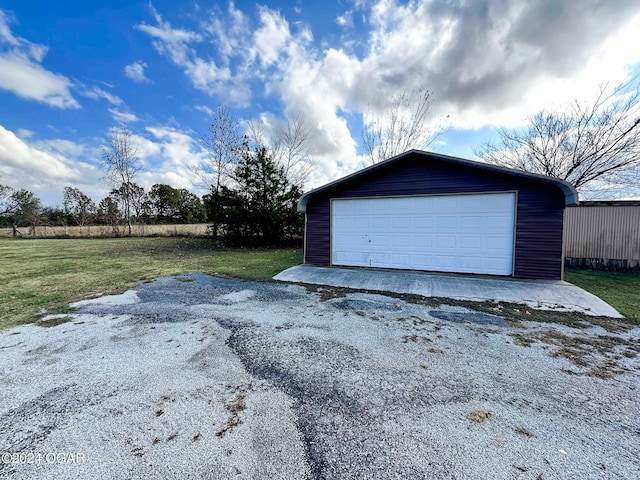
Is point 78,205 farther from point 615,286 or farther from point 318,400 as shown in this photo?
point 615,286

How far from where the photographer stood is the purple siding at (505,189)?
6387 mm

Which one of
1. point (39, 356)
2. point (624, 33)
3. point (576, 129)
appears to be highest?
point (624, 33)

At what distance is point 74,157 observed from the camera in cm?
1898

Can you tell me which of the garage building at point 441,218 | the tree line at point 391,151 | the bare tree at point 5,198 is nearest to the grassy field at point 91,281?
the garage building at point 441,218

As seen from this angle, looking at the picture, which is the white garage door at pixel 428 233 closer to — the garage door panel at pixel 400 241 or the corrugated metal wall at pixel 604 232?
the garage door panel at pixel 400 241

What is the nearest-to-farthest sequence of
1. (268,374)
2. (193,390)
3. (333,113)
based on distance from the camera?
(193,390) → (268,374) → (333,113)

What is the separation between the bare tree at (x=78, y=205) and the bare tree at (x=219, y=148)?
22238 mm

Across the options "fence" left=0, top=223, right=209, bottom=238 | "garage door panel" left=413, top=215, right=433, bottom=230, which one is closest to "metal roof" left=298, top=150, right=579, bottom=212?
"garage door panel" left=413, top=215, right=433, bottom=230

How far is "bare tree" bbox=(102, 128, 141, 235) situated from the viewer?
23203mm

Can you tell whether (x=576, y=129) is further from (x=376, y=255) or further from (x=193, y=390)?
(x=193, y=390)

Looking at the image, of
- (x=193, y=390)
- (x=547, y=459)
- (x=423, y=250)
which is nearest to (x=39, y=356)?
(x=193, y=390)

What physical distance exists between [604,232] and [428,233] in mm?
7003

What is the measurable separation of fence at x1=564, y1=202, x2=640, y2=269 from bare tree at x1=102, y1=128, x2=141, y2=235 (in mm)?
30440

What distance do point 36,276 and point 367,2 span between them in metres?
13.2
